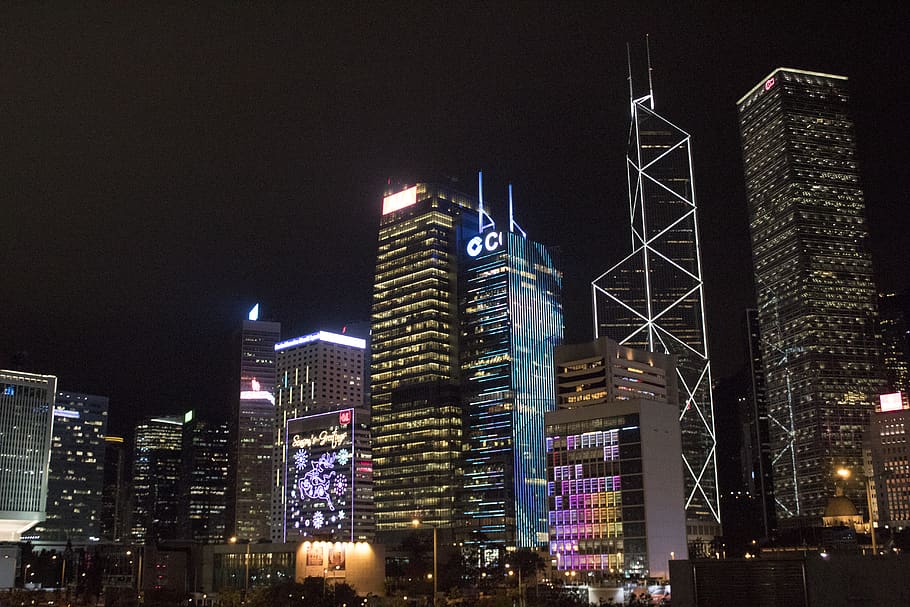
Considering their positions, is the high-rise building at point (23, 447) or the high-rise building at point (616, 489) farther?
the high-rise building at point (23, 447)

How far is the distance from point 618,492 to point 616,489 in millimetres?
636

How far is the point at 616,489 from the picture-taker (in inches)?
5330

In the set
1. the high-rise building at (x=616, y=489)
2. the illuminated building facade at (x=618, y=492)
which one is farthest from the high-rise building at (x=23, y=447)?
the illuminated building facade at (x=618, y=492)

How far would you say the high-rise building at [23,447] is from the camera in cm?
19075

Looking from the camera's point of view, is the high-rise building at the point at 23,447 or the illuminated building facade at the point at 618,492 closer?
the illuminated building facade at the point at 618,492

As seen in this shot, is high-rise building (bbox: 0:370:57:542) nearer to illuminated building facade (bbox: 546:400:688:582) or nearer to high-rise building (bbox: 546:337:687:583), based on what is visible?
high-rise building (bbox: 546:337:687:583)

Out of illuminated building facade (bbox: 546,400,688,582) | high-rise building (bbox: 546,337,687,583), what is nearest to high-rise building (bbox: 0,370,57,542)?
Answer: high-rise building (bbox: 546,337,687,583)

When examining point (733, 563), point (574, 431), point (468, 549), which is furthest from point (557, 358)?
point (733, 563)

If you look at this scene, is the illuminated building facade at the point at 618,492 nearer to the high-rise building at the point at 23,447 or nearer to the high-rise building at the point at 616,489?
the high-rise building at the point at 616,489

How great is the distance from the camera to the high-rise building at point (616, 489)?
132 meters

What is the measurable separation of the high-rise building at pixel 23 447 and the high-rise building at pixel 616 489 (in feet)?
372

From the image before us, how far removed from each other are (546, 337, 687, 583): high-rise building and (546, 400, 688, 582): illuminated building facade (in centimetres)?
14


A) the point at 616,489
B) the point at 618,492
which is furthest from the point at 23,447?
the point at 618,492

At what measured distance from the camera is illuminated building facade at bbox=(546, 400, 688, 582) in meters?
132
